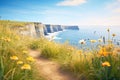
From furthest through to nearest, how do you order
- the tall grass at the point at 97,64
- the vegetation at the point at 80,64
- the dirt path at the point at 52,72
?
the dirt path at the point at 52,72 → the tall grass at the point at 97,64 → the vegetation at the point at 80,64

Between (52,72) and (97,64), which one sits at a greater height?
(97,64)

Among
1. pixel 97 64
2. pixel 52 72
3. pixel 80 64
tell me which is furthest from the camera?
pixel 52 72

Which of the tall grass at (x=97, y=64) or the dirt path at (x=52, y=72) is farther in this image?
the dirt path at (x=52, y=72)

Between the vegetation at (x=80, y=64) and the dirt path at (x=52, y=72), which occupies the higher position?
the vegetation at (x=80, y=64)

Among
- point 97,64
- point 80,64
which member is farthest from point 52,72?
point 97,64

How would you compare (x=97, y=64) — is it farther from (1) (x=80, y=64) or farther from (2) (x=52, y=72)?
(2) (x=52, y=72)

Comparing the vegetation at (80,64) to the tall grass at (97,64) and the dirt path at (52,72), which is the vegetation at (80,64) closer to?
the tall grass at (97,64)

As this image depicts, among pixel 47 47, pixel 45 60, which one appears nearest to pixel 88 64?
pixel 45 60

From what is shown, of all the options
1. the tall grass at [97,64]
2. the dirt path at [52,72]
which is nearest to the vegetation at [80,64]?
the tall grass at [97,64]

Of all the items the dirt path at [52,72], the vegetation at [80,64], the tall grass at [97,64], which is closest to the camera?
the vegetation at [80,64]

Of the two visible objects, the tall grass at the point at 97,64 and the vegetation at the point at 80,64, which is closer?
the vegetation at the point at 80,64

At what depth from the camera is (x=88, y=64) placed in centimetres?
532

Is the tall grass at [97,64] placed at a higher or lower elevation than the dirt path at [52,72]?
higher

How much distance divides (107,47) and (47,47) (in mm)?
3217
